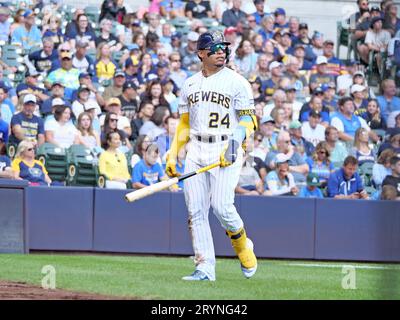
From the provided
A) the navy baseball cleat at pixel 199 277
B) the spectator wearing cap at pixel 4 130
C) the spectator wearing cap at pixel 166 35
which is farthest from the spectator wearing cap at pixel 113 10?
the navy baseball cleat at pixel 199 277

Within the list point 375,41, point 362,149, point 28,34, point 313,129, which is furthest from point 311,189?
point 28,34

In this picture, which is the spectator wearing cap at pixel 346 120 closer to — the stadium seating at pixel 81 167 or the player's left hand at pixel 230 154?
the stadium seating at pixel 81 167

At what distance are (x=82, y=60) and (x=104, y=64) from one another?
0.47m

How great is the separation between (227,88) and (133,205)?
18.3 feet

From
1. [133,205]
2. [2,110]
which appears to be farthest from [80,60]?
[133,205]

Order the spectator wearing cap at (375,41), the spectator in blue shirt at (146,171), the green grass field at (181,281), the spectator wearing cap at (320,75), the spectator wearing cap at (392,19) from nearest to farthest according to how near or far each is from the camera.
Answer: the green grass field at (181,281) < the spectator in blue shirt at (146,171) < the spectator wearing cap at (392,19) < the spectator wearing cap at (320,75) < the spectator wearing cap at (375,41)

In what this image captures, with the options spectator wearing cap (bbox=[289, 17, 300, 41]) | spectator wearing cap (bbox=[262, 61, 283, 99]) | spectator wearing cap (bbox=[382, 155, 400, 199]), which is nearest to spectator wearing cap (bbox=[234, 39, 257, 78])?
spectator wearing cap (bbox=[262, 61, 283, 99])

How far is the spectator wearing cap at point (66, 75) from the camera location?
1730 centimetres

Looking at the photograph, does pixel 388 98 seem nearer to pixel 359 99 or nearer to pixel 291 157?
pixel 359 99

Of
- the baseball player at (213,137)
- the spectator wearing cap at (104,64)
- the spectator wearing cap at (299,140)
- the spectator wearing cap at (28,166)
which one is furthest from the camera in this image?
the spectator wearing cap at (104,64)

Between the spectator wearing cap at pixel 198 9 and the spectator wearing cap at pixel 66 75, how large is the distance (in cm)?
406

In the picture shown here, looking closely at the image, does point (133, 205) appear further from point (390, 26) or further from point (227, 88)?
point (390, 26)

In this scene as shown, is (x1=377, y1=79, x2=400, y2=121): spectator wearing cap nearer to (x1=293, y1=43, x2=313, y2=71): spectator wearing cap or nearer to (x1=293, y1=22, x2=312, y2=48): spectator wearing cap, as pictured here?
(x1=293, y1=43, x2=313, y2=71): spectator wearing cap

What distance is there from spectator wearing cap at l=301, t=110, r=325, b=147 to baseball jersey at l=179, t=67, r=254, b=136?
25.8ft
